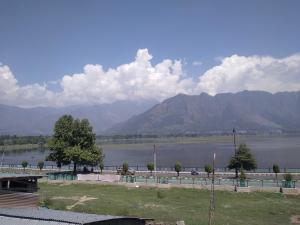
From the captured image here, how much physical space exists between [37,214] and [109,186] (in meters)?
37.2

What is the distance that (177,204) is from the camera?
4722 centimetres

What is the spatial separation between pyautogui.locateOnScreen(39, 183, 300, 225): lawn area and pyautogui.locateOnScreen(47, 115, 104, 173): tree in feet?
50.7

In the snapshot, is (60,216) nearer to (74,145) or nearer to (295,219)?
(295,219)

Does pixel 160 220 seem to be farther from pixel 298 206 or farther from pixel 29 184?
pixel 298 206

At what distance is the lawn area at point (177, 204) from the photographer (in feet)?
131

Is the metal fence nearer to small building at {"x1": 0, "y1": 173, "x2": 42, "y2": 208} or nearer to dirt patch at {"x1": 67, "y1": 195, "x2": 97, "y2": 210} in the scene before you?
dirt patch at {"x1": 67, "y1": 195, "x2": 97, "y2": 210}

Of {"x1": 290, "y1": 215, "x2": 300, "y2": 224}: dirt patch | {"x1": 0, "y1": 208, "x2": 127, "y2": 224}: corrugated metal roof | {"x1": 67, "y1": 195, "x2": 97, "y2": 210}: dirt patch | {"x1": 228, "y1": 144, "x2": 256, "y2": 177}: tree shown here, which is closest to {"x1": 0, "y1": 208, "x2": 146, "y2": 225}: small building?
{"x1": 0, "y1": 208, "x2": 127, "y2": 224}: corrugated metal roof

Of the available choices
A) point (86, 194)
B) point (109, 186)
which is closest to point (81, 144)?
point (109, 186)

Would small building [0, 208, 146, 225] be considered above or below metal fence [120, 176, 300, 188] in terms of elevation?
below

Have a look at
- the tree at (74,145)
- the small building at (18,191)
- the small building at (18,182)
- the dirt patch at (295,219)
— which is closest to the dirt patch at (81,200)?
the small building at (18,182)

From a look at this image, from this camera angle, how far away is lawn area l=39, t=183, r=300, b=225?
40.0m

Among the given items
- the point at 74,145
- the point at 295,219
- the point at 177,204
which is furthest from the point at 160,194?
the point at 74,145

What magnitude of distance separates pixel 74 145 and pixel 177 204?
34.1 meters

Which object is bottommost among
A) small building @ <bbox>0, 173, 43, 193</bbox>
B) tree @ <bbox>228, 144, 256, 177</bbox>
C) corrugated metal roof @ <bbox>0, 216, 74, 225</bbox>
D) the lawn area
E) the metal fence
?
the lawn area
